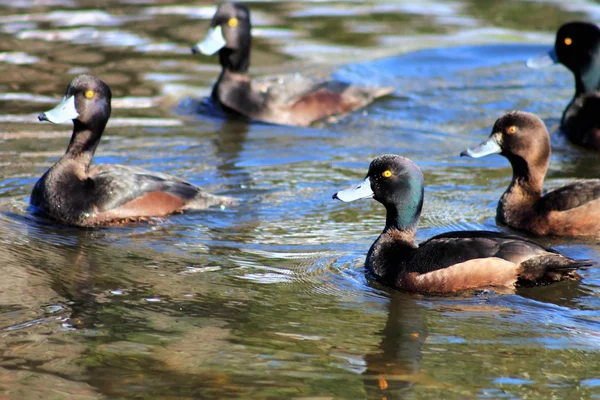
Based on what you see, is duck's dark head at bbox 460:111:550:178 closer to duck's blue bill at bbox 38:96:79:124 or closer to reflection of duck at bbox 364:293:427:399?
reflection of duck at bbox 364:293:427:399

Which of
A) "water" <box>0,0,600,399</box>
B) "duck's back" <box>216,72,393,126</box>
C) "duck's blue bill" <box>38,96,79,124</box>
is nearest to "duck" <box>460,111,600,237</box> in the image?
"water" <box>0,0,600,399</box>

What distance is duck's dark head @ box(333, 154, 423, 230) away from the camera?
729cm

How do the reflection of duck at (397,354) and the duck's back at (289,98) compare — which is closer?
the reflection of duck at (397,354)

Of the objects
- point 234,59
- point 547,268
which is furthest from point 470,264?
point 234,59

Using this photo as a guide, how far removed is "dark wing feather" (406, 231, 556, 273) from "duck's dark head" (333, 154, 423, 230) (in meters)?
0.37

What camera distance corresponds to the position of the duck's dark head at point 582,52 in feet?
38.4

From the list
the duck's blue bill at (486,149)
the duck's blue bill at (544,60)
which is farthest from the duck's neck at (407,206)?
the duck's blue bill at (544,60)

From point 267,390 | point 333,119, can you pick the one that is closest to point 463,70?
point 333,119

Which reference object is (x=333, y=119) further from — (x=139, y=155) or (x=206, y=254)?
(x=206, y=254)

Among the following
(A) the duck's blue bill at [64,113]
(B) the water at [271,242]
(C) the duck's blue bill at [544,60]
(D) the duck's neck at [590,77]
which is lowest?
(B) the water at [271,242]

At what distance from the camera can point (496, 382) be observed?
5449 mm

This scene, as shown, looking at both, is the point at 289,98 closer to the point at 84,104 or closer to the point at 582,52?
the point at 582,52

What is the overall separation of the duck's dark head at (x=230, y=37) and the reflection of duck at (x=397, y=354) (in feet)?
22.0

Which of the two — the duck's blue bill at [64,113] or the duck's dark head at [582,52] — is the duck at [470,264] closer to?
the duck's blue bill at [64,113]
